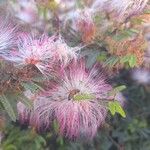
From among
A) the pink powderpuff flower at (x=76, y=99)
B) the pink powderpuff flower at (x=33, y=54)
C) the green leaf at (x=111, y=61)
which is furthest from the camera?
the green leaf at (x=111, y=61)

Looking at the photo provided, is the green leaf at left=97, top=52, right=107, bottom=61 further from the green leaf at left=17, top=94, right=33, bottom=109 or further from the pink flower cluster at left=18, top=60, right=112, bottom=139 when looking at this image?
the green leaf at left=17, top=94, right=33, bottom=109

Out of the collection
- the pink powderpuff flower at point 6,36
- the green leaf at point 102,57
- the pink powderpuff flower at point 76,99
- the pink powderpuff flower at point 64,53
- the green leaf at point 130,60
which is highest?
the pink powderpuff flower at point 6,36

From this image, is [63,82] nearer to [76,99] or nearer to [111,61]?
[76,99]

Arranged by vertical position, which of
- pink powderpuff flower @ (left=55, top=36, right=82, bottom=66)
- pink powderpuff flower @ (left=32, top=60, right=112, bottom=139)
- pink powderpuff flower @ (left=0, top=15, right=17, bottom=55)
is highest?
pink powderpuff flower @ (left=0, top=15, right=17, bottom=55)

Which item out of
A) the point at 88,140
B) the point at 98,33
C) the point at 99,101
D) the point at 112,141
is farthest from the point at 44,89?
the point at 112,141

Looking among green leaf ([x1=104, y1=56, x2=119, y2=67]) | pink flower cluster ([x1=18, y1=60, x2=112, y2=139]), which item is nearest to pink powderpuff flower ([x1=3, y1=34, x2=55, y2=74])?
pink flower cluster ([x1=18, y1=60, x2=112, y2=139])

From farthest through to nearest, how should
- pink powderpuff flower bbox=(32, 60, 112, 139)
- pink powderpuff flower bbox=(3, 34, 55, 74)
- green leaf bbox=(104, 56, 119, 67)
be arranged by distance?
green leaf bbox=(104, 56, 119, 67), pink powderpuff flower bbox=(32, 60, 112, 139), pink powderpuff flower bbox=(3, 34, 55, 74)

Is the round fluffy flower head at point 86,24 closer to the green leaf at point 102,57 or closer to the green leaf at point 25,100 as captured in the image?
the green leaf at point 102,57

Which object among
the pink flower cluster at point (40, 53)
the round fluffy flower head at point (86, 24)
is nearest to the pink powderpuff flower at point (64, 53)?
the pink flower cluster at point (40, 53)
